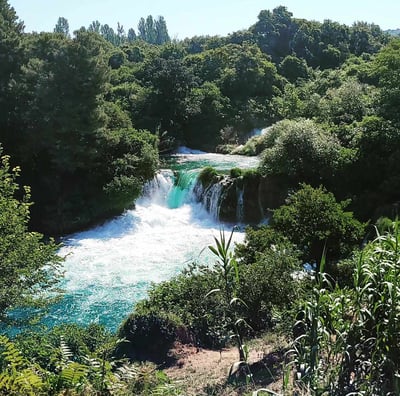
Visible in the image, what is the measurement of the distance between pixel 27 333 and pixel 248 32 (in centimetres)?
6270

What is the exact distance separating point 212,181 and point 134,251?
6.12m

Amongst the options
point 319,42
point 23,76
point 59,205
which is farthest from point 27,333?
point 319,42

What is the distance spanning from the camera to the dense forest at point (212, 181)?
4.42 m

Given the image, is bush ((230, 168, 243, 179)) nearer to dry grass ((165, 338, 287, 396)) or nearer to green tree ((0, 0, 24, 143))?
green tree ((0, 0, 24, 143))

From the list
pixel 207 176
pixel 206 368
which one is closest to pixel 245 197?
pixel 207 176

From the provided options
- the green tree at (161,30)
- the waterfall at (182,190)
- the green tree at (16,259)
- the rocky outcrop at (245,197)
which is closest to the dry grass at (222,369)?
the green tree at (16,259)

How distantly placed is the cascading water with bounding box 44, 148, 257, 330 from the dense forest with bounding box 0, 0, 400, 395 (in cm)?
119

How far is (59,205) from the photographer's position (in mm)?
22406

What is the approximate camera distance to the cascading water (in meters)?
14.6

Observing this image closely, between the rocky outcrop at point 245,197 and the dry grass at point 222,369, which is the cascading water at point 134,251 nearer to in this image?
the rocky outcrop at point 245,197

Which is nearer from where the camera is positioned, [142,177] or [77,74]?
[77,74]

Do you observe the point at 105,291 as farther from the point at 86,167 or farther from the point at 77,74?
the point at 77,74

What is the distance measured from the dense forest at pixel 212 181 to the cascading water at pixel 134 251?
1185mm

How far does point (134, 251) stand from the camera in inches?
750
